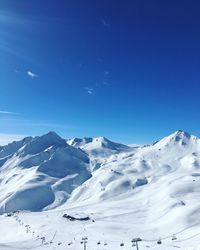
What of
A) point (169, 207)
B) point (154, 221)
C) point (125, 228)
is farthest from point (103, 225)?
point (169, 207)

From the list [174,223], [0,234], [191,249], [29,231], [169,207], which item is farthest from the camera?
[169,207]

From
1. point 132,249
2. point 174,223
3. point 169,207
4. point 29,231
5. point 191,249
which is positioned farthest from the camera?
point 169,207

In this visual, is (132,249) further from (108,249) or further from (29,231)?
(29,231)

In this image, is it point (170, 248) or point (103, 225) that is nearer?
point (170, 248)

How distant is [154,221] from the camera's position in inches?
6403

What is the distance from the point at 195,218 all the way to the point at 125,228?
34.6 meters

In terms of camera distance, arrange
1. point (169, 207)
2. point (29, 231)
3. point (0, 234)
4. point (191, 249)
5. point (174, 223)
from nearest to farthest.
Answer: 1. point (191, 249)
2. point (29, 231)
3. point (0, 234)
4. point (174, 223)
5. point (169, 207)

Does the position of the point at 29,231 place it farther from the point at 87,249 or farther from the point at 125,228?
the point at 87,249

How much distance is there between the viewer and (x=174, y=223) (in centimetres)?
14550

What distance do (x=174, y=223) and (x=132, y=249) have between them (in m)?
88.6

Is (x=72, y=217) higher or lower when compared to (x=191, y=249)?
higher

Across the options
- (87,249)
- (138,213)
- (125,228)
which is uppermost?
(138,213)

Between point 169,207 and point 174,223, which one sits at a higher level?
point 169,207

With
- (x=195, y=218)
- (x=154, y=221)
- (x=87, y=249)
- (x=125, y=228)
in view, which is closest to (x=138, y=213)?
(x=154, y=221)
